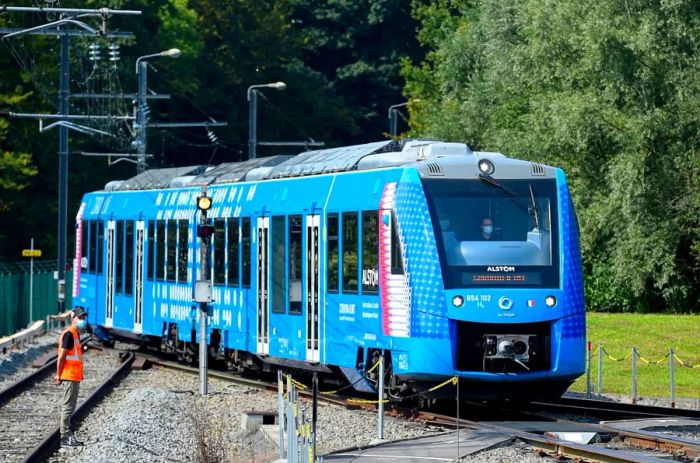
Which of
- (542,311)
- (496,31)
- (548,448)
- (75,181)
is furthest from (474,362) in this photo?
(75,181)

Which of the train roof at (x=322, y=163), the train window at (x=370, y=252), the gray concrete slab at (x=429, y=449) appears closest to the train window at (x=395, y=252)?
the train window at (x=370, y=252)

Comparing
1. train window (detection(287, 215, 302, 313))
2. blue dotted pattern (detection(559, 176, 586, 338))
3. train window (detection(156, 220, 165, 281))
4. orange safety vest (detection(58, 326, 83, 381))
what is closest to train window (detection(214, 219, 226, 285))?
train window (detection(156, 220, 165, 281))

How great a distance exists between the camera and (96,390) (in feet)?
85.6

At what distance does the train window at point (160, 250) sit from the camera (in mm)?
31625

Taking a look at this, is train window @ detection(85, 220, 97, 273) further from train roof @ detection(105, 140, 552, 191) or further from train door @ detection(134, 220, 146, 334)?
train door @ detection(134, 220, 146, 334)

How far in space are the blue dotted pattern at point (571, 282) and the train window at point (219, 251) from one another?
903cm

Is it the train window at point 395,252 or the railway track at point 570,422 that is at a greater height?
the train window at point 395,252

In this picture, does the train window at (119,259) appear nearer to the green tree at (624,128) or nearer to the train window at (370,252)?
the green tree at (624,128)

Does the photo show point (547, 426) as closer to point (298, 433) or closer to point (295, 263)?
point (298, 433)

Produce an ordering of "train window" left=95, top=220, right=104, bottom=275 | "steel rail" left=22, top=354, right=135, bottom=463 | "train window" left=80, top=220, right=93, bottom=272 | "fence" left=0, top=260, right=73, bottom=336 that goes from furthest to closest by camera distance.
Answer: "fence" left=0, top=260, right=73, bottom=336 < "train window" left=80, top=220, right=93, bottom=272 < "train window" left=95, top=220, right=104, bottom=275 < "steel rail" left=22, top=354, right=135, bottom=463

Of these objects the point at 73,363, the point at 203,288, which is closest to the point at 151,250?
the point at 203,288

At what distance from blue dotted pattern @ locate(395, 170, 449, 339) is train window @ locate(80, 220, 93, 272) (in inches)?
731

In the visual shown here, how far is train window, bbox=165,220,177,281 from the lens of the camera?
30.9 m

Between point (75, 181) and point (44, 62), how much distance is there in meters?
9.32
